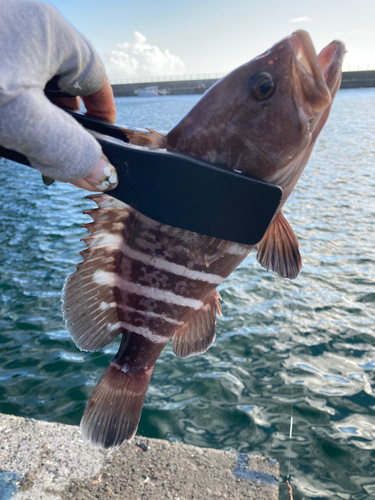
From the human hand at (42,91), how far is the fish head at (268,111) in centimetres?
49

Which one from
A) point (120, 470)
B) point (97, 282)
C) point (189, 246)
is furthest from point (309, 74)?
point (120, 470)

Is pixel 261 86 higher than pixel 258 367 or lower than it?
higher

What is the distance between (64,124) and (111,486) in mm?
2822

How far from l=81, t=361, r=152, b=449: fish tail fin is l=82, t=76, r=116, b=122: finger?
1.29 metres

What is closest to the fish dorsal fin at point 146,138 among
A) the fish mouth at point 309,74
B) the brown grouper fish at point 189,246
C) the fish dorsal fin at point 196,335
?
the brown grouper fish at point 189,246

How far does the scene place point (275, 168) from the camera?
5.94 feet

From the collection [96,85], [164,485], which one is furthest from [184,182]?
[164,485]

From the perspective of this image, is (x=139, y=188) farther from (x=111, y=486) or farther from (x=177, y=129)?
(x=111, y=486)

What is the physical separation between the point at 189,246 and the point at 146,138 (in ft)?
1.69

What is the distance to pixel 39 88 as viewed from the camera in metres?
1.33

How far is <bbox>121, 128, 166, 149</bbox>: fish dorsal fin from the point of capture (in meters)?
1.82

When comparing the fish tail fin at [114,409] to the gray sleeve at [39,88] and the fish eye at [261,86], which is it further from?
the fish eye at [261,86]

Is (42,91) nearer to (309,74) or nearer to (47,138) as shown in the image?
(47,138)

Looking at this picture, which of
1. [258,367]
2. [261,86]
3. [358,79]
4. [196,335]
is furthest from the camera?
[358,79]
